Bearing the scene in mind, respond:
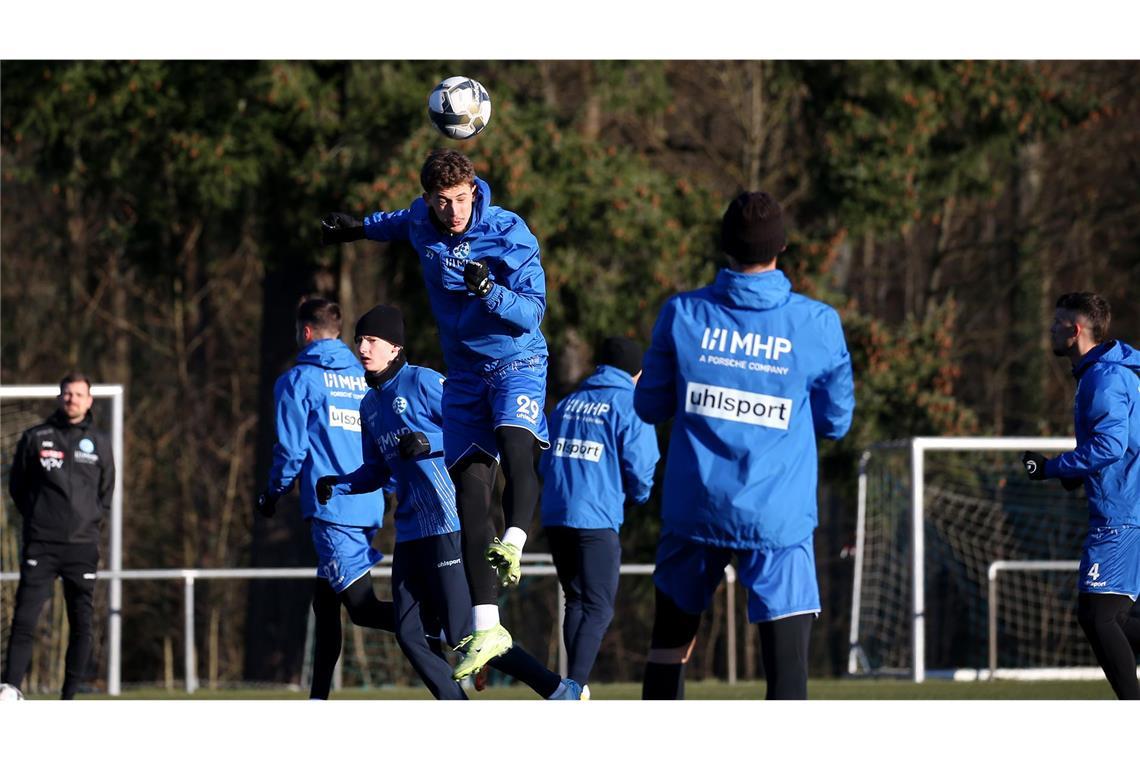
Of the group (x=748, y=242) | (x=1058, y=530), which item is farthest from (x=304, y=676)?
(x=748, y=242)

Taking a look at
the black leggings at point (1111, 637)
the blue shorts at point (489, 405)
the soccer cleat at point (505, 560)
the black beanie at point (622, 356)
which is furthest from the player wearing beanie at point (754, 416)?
the black beanie at point (622, 356)

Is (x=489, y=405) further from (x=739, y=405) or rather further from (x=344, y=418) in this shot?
(x=739, y=405)

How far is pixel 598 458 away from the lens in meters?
9.93

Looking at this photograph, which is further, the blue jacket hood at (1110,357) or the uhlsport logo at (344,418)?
the uhlsport logo at (344,418)

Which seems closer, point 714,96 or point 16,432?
point 16,432

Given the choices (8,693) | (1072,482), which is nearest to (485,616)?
(1072,482)

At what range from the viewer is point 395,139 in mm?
18781

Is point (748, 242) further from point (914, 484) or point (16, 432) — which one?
point (16, 432)

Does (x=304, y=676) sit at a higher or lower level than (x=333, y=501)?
lower

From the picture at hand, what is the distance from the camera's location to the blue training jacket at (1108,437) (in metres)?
8.51

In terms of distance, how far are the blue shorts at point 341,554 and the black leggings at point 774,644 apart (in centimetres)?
309

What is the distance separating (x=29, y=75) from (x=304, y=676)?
6992 mm

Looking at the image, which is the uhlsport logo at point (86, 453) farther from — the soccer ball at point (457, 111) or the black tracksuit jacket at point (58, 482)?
the soccer ball at point (457, 111)

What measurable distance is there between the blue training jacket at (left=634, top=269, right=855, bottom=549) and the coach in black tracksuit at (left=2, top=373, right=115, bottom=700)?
7.02 metres
